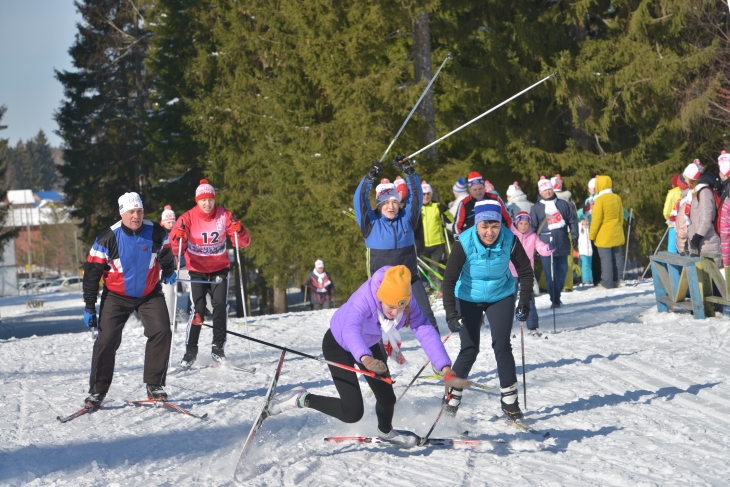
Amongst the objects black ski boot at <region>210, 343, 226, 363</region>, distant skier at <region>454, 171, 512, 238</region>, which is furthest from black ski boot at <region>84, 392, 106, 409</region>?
distant skier at <region>454, 171, 512, 238</region>

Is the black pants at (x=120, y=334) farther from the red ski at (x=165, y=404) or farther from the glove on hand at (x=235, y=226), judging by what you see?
the glove on hand at (x=235, y=226)

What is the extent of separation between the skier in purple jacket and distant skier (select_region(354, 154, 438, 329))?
2566 mm

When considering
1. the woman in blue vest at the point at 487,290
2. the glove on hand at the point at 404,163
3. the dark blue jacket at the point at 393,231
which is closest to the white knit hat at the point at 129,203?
the dark blue jacket at the point at 393,231

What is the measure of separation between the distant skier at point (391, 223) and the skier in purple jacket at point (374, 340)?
257 cm

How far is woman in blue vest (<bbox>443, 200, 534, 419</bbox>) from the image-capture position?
6.07m

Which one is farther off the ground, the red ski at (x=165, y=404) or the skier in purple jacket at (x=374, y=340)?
the skier in purple jacket at (x=374, y=340)

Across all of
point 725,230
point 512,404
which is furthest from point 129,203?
point 725,230

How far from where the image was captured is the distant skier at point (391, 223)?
8.09 metres

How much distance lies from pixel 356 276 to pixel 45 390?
13940mm

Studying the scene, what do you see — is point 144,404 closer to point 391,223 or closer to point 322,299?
point 391,223

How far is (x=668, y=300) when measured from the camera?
35.6 ft

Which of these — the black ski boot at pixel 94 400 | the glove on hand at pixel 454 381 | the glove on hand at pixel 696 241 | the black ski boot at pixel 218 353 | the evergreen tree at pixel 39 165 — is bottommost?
the black ski boot at pixel 94 400

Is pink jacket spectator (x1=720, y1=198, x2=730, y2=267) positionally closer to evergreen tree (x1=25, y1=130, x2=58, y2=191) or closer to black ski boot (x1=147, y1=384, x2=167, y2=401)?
black ski boot (x1=147, y1=384, x2=167, y2=401)

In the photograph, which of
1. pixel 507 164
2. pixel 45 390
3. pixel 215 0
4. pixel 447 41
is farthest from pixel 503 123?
pixel 45 390
